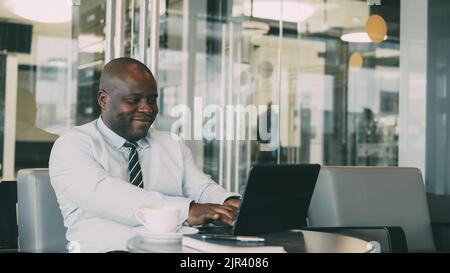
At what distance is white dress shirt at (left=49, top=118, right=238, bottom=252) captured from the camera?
2219mm

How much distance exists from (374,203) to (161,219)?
190cm

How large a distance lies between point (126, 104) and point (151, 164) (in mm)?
273

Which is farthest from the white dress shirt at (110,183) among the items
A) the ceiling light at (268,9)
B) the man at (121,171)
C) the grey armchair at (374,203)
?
the ceiling light at (268,9)

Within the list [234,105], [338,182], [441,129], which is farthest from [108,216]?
[441,129]

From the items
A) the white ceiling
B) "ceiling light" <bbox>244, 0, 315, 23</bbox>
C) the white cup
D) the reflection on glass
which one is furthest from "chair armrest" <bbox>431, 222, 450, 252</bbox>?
"ceiling light" <bbox>244, 0, 315, 23</bbox>

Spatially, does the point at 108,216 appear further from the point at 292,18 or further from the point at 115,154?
the point at 292,18

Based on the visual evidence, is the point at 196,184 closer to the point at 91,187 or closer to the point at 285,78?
the point at 91,187

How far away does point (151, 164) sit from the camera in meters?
2.65

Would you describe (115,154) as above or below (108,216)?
above

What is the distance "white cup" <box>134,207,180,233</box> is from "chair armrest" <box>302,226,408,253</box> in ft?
3.18

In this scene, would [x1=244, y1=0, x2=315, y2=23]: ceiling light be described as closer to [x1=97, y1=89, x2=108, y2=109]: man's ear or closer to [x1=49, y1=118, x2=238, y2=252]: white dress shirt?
[x1=49, y1=118, x2=238, y2=252]: white dress shirt

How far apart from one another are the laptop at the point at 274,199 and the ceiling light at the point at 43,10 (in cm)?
348

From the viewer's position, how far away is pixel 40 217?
106 inches
